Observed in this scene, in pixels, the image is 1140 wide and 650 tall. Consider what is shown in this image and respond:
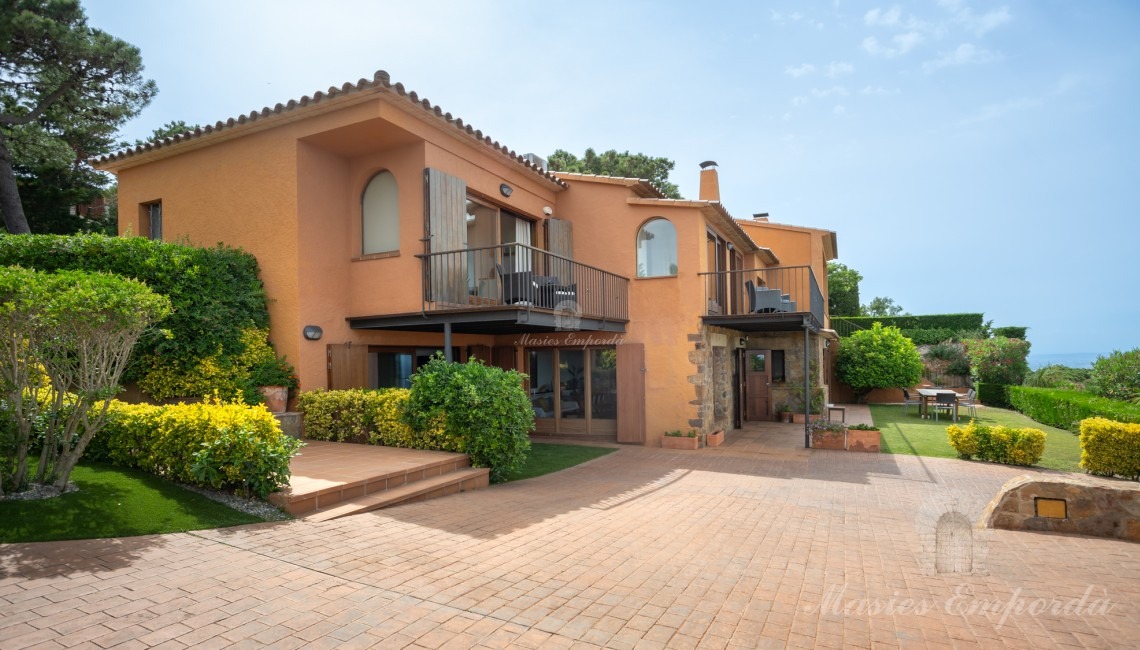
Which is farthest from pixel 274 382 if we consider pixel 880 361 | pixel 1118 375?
pixel 880 361

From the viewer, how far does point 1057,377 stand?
19.2 m

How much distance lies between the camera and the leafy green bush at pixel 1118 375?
1249cm

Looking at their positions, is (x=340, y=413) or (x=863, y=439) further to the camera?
(x=863, y=439)

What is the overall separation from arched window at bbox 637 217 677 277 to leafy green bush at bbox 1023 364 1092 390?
14907 mm

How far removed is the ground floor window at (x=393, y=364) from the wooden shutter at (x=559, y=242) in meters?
3.21

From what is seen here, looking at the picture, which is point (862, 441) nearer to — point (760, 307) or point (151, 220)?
point (760, 307)

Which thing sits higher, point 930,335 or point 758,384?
point 930,335

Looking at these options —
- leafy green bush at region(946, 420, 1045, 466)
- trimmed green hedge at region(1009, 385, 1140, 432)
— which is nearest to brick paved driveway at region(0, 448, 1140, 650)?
leafy green bush at region(946, 420, 1045, 466)

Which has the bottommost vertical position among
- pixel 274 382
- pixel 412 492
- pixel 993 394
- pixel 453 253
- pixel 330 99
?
pixel 993 394

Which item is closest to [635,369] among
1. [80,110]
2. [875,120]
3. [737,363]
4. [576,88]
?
[737,363]

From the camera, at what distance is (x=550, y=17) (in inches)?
335

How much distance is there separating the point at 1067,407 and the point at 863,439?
7.23 m

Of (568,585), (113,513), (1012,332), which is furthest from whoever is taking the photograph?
(1012,332)

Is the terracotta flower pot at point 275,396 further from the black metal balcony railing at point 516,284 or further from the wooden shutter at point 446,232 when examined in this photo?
the wooden shutter at point 446,232
